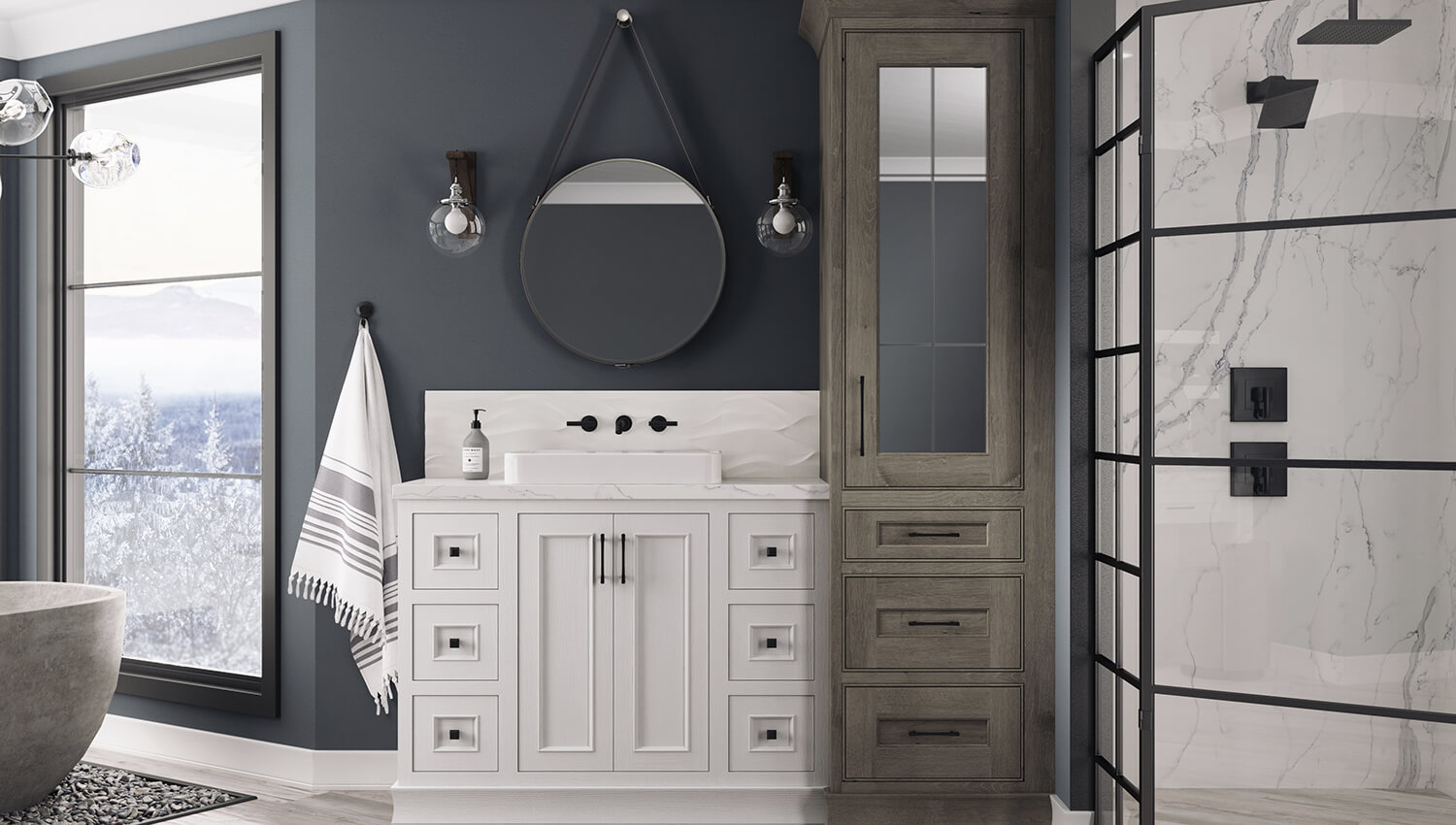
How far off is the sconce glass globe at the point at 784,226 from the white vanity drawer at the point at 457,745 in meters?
1.63

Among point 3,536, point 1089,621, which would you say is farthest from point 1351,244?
point 3,536

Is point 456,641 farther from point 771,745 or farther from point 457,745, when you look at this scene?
point 771,745

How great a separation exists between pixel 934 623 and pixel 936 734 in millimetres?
321

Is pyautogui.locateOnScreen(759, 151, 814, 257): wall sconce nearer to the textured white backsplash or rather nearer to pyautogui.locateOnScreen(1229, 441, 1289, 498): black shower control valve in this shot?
the textured white backsplash

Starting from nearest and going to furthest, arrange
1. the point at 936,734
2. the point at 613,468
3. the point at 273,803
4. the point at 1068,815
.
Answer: the point at 1068,815, the point at 936,734, the point at 613,468, the point at 273,803

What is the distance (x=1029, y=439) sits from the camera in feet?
9.68

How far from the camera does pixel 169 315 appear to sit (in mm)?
3816

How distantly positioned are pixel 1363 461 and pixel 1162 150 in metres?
0.87

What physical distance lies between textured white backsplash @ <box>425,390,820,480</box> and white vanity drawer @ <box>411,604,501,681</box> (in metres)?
0.56

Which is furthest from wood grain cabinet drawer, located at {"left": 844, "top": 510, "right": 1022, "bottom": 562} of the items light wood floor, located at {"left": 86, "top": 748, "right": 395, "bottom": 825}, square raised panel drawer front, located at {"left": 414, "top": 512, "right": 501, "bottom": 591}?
light wood floor, located at {"left": 86, "top": 748, "right": 395, "bottom": 825}

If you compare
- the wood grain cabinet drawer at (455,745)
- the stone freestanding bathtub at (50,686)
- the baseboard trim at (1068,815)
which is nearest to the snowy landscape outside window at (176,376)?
the stone freestanding bathtub at (50,686)

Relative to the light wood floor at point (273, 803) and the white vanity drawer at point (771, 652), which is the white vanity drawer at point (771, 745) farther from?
the light wood floor at point (273, 803)

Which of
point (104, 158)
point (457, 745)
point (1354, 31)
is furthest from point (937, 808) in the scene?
point (104, 158)

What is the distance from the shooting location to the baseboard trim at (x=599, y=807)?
3.01 meters
